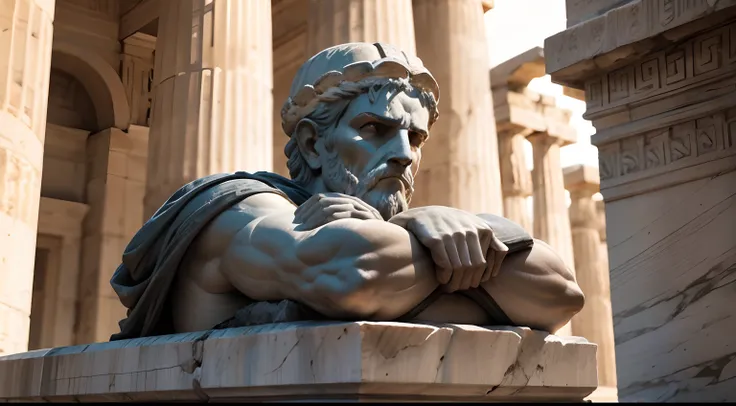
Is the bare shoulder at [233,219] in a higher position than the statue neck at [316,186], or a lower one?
lower

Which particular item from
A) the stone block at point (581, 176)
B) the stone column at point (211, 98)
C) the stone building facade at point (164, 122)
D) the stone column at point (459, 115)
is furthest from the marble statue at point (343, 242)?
the stone block at point (581, 176)

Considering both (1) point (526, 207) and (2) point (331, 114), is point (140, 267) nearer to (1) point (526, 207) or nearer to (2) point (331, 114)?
(2) point (331, 114)

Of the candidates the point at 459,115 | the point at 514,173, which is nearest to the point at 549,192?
the point at 514,173

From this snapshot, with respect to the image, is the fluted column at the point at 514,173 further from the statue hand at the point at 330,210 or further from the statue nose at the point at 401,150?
the statue hand at the point at 330,210

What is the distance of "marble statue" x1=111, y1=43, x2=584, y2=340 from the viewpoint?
2.54 m

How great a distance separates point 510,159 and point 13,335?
1586cm

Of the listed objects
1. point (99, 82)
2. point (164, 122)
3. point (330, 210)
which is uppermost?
point (99, 82)

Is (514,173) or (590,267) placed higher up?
(514,173)

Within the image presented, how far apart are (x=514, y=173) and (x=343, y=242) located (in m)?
20.0

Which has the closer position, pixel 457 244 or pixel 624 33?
pixel 457 244

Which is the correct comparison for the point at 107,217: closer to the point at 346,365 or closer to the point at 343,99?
the point at 343,99

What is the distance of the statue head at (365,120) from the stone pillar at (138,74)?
15.7m

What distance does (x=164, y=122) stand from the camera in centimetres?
1170

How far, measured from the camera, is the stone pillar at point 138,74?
1836 cm
